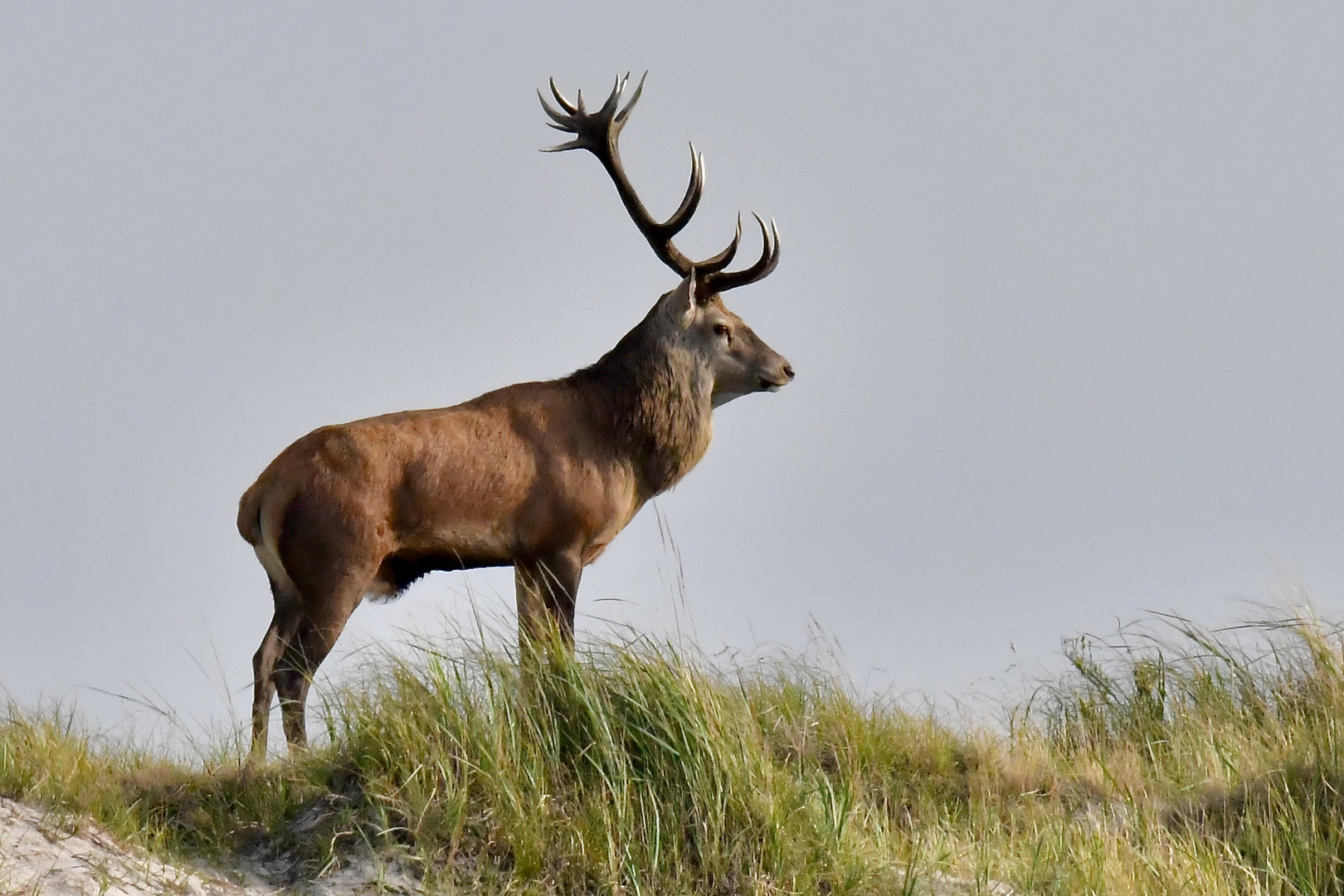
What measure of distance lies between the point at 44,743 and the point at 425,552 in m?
2.43

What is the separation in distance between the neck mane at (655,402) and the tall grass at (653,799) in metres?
2.38

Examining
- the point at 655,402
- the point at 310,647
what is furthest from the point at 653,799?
the point at 655,402

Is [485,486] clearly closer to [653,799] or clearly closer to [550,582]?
[550,582]

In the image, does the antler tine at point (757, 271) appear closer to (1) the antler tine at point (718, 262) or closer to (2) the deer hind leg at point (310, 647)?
(1) the antler tine at point (718, 262)

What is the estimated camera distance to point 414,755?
7.01 metres

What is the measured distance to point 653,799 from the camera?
22.8 ft

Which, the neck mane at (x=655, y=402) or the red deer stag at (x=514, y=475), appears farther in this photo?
the neck mane at (x=655, y=402)

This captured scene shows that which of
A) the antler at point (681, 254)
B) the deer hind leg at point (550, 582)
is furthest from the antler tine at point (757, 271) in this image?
the deer hind leg at point (550, 582)

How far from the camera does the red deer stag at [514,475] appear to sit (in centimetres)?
891

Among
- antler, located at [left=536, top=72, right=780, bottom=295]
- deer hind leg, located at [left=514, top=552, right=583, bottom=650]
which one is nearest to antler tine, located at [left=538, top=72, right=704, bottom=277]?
antler, located at [left=536, top=72, right=780, bottom=295]

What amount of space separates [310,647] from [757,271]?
3.85 metres

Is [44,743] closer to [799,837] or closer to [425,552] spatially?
[425,552]

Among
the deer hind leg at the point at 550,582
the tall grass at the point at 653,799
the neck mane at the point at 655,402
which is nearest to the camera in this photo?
the tall grass at the point at 653,799

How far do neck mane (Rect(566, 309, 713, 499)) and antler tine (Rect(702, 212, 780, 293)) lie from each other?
0.51 m
